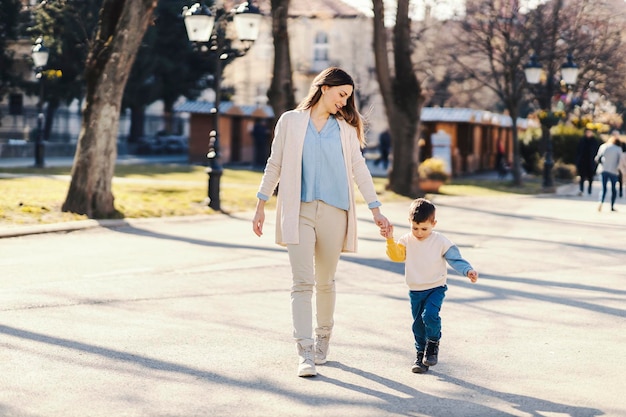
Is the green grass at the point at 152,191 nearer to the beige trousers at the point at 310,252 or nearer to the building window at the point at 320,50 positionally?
the beige trousers at the point at 310,252

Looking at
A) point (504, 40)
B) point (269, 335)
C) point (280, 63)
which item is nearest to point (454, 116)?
point (504, 40)

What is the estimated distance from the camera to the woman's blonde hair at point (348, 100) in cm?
661

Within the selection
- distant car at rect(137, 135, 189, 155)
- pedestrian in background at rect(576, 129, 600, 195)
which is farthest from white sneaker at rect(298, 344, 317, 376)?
distant car at rect(137, 135, 189, 155)

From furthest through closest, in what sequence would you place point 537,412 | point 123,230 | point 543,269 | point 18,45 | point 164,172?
point 18,45 < point 164,172 < point 123,230 < point 543,269 < point 537,412

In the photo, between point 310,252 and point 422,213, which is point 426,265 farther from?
point 310,252

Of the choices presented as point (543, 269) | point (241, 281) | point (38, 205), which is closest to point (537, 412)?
point (241, 281)

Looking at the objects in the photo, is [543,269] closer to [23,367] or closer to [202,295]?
[202,295]

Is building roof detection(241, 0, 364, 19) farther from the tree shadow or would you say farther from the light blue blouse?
the tree shadow

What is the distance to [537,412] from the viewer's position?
5680 millimetres

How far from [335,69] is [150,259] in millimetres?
6363

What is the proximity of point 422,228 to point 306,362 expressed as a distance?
3.34 ft

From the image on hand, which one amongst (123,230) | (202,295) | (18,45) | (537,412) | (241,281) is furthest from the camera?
(18,45)

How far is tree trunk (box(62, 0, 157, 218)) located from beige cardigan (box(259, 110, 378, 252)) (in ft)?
34.6

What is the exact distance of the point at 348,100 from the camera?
676 cm
